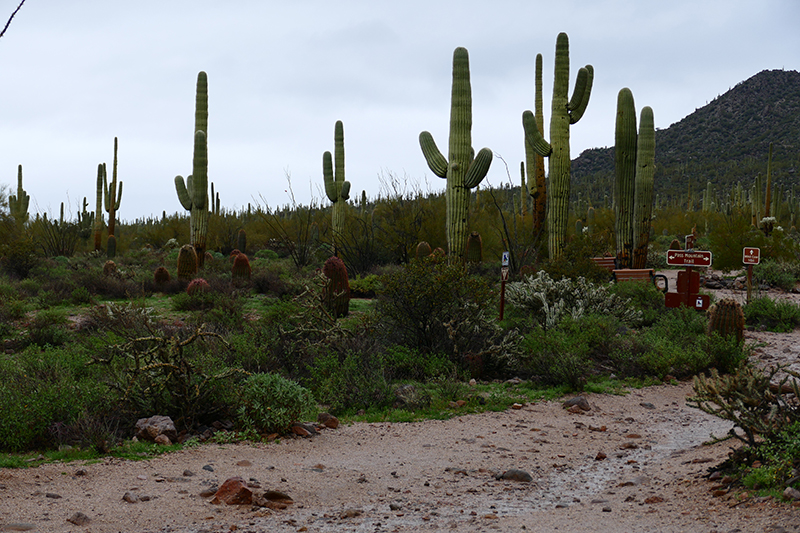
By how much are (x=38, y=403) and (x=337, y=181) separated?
19088 millimetres

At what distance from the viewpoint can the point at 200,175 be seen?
2241cm

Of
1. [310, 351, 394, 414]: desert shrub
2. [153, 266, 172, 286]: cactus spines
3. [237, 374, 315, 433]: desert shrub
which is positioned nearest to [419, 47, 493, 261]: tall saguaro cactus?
[153, 266, 172, 286]: cactus spines

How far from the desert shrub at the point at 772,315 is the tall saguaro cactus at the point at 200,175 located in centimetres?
1647

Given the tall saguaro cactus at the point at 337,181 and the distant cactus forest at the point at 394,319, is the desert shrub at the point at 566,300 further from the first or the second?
the tall saguaro cactus at the point at 337,181

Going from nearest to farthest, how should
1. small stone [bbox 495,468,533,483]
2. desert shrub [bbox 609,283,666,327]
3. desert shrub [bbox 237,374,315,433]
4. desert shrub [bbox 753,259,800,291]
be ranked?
small stone [bbox 495,468,533,483] < desert shrub [bbox 237,374,315,433] < desert shrub [bbox 609,283,666,327] < desert shrub [bbox 753,259,800,291]

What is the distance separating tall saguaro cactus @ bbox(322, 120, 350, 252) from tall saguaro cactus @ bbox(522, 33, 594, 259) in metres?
8.01

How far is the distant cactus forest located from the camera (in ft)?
24.2

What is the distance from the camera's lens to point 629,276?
62.8 feet

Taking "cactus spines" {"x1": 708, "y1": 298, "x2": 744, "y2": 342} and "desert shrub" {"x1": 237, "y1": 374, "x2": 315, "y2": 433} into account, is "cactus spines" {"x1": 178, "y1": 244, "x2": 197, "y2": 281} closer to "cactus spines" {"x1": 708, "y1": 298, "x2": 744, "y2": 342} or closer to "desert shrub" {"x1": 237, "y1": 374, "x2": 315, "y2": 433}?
"desert shrub" {"x1": 237, "y1": 374, "x2": 315, "y2": 433}

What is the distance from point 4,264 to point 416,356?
18976mm

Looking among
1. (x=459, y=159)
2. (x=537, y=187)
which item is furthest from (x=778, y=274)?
(x=459, y=159)

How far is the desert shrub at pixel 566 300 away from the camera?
13477 millimetres

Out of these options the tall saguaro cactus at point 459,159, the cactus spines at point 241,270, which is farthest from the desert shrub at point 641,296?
the cactus spines at point 241,270

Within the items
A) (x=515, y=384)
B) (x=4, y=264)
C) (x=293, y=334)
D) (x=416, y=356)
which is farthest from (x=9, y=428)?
(x=4, y=264)
